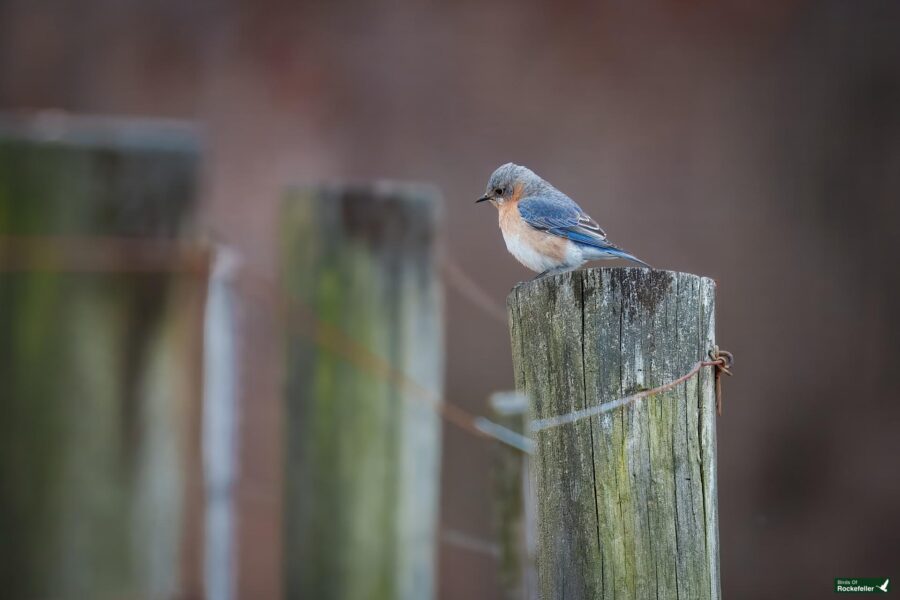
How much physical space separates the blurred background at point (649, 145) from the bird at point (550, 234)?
3.63 m

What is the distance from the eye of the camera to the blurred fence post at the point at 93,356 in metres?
2.90

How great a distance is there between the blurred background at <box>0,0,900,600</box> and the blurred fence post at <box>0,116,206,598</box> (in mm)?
5699

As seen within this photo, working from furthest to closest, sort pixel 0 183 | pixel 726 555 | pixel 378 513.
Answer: pixel 726 555 < pixel 378 513 < pixel 0 183

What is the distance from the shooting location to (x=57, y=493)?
9.56ft

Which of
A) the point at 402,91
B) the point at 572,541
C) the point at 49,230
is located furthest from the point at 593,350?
the point at 402,91

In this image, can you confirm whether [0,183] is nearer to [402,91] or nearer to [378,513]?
[378,513]

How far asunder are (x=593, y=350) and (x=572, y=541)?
0.43 m

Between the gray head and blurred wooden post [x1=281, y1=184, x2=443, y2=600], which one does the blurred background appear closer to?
the gray head

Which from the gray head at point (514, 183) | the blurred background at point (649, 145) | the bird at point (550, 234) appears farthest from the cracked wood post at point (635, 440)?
the blurred background at point (649, 145)

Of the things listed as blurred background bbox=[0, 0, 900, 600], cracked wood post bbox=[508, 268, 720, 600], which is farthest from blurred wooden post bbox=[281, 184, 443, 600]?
blurred background bbox=[0, 0, 900, 600]

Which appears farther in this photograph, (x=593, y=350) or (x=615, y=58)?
(x=615, y=58)

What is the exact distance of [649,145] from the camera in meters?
9.24

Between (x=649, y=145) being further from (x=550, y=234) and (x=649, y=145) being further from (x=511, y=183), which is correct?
(x=550, y=234)

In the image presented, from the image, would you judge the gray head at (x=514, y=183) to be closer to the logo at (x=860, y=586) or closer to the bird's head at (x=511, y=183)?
the bird's head at (x=511, y=183)
